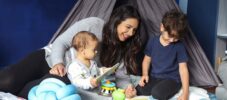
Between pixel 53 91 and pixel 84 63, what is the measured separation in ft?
1.00

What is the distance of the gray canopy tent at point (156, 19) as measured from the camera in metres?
1.99

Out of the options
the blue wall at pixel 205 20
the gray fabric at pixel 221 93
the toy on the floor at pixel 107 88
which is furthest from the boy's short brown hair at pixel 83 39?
the blue wall at pixel 205 20

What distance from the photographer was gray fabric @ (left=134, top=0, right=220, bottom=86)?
1.99 meters

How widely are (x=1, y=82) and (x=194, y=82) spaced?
3.58 ft

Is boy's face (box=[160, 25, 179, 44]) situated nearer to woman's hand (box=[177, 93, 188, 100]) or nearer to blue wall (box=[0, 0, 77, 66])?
woman's hand (box=[177, 93, 188, 100])

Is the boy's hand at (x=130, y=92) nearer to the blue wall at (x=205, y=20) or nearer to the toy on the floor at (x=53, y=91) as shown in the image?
the toy on the floor at (x=53, y=91)

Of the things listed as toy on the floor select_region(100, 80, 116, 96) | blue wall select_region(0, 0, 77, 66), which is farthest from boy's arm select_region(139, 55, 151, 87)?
blue wall select_region(0, 0, 77, 66)

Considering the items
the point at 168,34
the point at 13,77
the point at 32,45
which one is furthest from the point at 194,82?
the point at 32,45

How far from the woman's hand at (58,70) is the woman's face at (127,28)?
1.14ft

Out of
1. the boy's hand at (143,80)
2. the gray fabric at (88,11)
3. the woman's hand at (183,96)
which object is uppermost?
the gray fabric at (88,11)

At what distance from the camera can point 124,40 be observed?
1838mm

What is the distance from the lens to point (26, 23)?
2.46 m

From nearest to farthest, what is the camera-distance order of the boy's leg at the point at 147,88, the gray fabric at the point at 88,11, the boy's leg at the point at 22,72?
the boy's leg at the point at 22,72
the boy's leg at the point at 147,88
the gray fabric at the point at 88,11

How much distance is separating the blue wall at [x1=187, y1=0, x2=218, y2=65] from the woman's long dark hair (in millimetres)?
703
